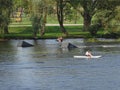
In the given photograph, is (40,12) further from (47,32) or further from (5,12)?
(47,32)

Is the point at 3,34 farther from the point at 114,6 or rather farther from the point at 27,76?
the point at 27,76

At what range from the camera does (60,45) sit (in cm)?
9375

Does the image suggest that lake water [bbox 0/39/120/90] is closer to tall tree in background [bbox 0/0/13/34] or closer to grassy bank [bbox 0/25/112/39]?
tall tree in background [bbox 0/0/13/34]

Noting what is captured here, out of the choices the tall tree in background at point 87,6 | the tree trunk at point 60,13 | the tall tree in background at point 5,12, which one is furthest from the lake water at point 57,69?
the tall tree in background at point 87,6

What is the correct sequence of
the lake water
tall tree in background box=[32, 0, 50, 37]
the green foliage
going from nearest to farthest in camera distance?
the lake water → the green foliage → tall tree in background box=[32, 0, 50, 37]

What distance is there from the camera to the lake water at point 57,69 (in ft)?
166

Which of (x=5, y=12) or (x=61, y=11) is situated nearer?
(x=5, y=12)

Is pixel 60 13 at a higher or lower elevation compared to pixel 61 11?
lower

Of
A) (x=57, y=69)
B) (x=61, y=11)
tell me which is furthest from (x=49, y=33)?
(x=57, y=69)

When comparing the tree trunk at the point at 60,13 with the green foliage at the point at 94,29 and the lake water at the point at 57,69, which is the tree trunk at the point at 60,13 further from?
the lake water at the point at 57,69

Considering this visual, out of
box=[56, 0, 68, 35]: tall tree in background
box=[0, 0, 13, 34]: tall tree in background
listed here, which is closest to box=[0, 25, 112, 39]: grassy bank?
box=[56, 0, 68, 35]: tall tree in background

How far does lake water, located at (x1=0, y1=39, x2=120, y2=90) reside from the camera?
50.6 m

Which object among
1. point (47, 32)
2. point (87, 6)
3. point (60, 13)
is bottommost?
point (47, 32)

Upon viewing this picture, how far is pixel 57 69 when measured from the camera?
61906mm
